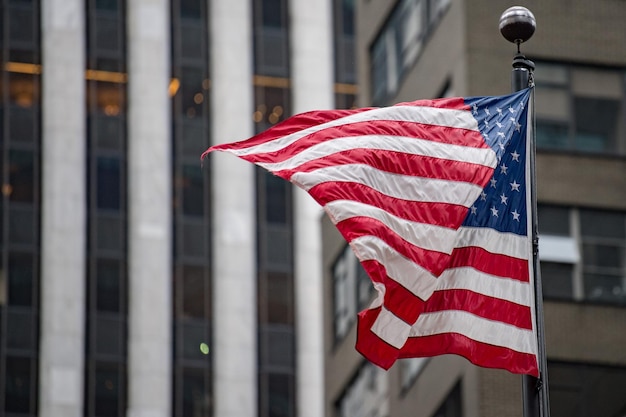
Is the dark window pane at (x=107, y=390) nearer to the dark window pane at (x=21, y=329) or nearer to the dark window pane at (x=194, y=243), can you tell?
the dark window pane at (x=21, y=329)

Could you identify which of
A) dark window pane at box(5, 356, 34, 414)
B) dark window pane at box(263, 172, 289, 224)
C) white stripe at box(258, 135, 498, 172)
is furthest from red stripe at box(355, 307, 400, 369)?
dark window pane at box(263, 172, 289, 224)

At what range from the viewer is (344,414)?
136ft

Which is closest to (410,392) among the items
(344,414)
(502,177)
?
(344,414)

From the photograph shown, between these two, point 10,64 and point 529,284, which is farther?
point 10,64

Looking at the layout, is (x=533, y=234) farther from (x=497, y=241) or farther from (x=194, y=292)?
(x=194, y=292)

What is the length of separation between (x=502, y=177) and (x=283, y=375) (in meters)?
46.8

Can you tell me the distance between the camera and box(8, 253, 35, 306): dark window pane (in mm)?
60562

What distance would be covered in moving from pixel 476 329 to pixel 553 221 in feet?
63.2

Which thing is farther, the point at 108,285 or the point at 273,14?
the point at 273,14

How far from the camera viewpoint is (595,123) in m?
34.9

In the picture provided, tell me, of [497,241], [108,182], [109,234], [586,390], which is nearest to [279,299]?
[109,234]

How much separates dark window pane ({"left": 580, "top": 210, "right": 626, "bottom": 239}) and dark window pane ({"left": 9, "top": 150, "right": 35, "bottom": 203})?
32120 millimetres

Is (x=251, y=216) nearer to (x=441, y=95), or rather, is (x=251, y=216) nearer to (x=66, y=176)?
(x=66, y=176)

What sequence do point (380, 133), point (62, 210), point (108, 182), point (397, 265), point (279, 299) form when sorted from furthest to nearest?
point (279, 299) → point (108, 182) → point (62, 210) → point (380, 133) → point (397, 265)
